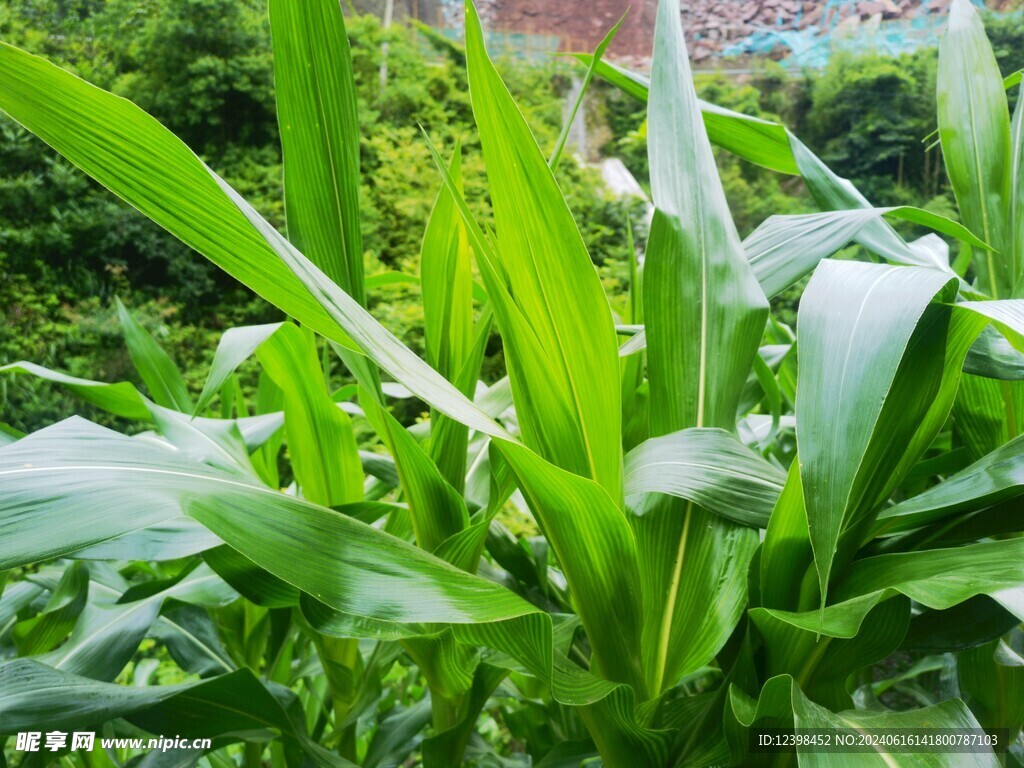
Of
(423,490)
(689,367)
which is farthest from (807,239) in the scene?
(423,490)

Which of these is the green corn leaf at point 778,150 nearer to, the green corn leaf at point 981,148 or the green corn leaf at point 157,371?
the green corn leaf at point 981,148

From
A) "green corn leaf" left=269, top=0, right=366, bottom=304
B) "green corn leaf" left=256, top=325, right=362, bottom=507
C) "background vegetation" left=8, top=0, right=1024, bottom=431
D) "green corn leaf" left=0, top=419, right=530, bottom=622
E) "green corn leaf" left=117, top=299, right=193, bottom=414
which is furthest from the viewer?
"background vegetation" left=8, top=0, right=1024, bottom=431

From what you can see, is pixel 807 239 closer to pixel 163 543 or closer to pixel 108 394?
pixel 163 543

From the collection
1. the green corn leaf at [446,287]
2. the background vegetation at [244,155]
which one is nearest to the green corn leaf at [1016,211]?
the green corn leaf at [446,287]

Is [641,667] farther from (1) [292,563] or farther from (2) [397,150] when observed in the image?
(2) [397,150]

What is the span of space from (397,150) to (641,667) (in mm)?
3401

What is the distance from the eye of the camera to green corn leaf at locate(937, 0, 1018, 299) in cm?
43

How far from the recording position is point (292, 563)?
24 cm

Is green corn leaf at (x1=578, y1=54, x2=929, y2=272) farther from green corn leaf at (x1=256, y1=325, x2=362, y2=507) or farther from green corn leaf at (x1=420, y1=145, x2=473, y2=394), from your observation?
green corn leaf at (x1=256, y1=325, x2=362, y2=507)

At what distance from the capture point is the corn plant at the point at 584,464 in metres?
0.23

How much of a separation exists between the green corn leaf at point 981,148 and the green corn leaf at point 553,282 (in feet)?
0.99

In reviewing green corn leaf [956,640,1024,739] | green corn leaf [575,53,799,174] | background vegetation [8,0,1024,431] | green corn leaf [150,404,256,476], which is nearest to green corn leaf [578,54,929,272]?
green corn leaf [575,53,799,174]

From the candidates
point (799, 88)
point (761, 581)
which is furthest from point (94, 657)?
point (799, 88)

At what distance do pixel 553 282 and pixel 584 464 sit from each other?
3.1 inches
